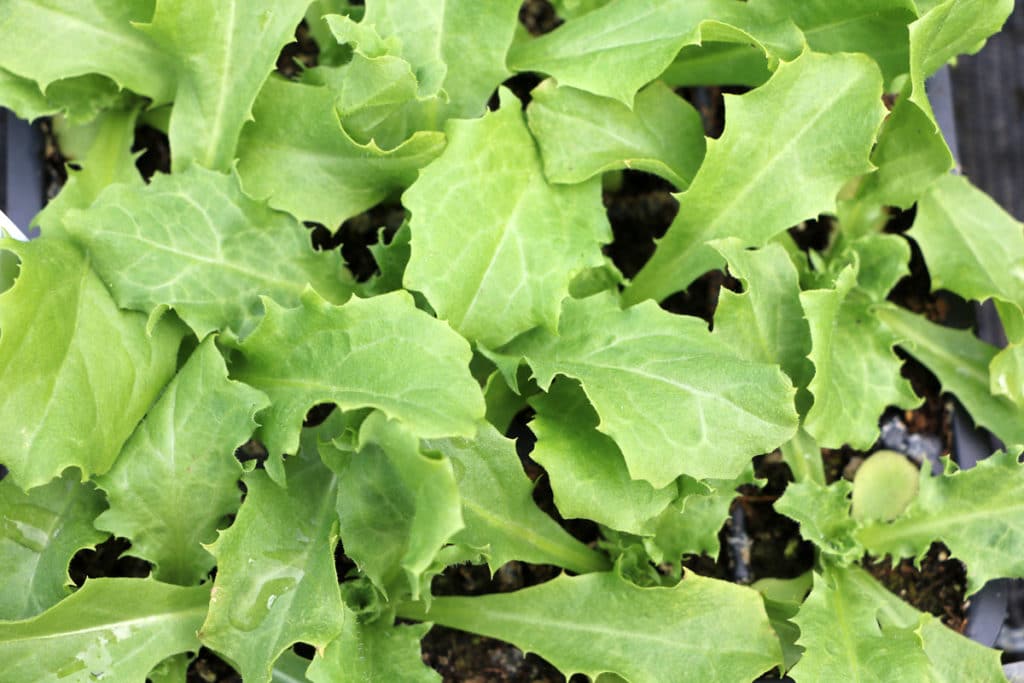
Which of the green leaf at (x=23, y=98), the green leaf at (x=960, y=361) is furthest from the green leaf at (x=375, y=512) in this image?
the green leaf at (x=960, y=361)

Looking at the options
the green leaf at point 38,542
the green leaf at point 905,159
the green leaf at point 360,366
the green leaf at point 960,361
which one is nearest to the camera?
the green leaf at point 360,366

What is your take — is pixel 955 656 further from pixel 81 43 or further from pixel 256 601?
pixel 81 43

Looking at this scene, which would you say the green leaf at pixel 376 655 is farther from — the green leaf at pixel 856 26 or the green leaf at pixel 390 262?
the green leaf at pixel 856 26

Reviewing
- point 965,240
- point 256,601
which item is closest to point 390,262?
point 256,601

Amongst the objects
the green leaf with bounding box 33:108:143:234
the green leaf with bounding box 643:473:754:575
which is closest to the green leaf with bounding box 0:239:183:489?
the green leaf with bounding box 33:108:143:234

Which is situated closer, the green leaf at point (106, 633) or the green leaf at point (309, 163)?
the green leaf at point (106, 633)

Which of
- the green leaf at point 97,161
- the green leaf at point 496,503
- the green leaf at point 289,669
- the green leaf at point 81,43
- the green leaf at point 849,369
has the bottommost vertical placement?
the green leaf at point 289,669

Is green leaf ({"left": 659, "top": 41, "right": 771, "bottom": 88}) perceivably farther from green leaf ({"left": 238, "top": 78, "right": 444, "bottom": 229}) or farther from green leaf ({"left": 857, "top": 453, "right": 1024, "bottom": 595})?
green leaf ({"left": 857, "top": 453, "right": 1024, "bottom": 595})
